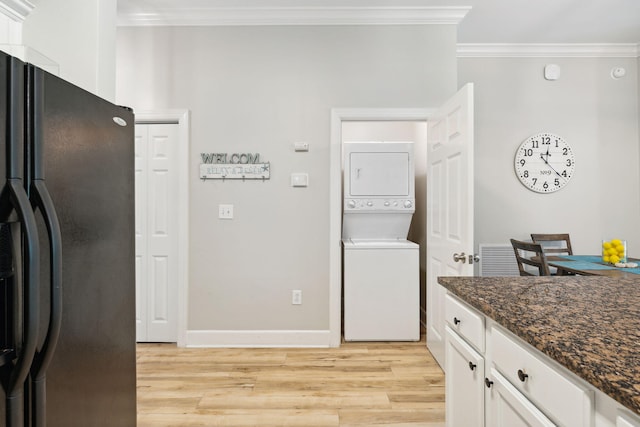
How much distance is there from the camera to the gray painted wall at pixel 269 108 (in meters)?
2.81

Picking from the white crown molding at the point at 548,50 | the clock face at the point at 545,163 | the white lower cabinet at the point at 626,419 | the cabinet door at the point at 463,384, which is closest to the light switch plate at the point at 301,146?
the cabinet door at the point at 463,384

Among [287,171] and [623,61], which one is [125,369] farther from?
[623,61]

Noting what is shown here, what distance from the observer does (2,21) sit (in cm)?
144

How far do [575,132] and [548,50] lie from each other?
0.88 meters

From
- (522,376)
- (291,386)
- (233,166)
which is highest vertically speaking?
(233,166)

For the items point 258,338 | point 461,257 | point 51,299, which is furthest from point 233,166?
point 51,299

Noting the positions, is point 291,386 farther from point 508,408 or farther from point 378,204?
point 378,204

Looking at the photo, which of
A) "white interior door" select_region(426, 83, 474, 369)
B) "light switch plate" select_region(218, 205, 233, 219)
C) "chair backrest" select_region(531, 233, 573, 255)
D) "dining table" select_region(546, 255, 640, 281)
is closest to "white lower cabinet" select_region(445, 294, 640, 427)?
"white interior door" select_region(426, 83, 474, 369)

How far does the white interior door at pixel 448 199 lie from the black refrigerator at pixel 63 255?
71.8 inches

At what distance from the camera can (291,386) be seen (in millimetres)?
2217

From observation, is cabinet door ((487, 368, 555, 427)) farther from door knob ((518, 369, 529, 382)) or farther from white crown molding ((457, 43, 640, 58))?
white crown molding ((457, 43, 640, 58))

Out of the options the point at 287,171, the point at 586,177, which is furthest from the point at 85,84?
the point at 586,177

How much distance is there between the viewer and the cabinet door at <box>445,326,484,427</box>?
1.12m

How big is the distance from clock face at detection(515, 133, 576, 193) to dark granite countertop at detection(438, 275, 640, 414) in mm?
2319
